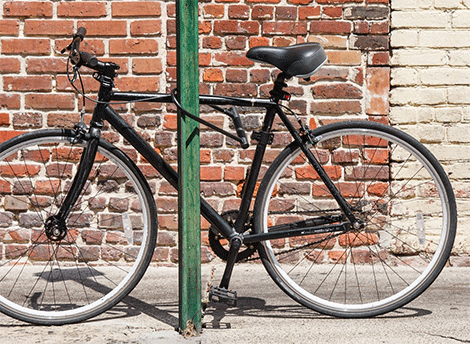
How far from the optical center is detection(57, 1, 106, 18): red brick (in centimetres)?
370

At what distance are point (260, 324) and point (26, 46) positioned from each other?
2.17m

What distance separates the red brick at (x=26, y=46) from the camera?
12.2 ft

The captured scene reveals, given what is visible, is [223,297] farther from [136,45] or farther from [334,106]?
[136,45]

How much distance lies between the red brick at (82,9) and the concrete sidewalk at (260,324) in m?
1.65

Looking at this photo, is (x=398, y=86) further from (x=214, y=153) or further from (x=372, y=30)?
(x=214, y=153)

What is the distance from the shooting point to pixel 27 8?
369cm

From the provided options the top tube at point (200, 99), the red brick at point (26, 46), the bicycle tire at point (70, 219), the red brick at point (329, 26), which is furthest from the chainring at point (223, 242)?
the red brick at point (26, 46)

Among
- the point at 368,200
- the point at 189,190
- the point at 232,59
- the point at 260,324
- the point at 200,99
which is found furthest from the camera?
the point at 232,59

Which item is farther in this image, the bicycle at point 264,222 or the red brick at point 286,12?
the red brick at point 286,12

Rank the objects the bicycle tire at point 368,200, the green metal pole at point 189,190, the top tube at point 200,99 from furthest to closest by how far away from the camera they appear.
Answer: the bicycle tire at point 368,200
the top tube at point 200,99
the green metal pole at point 189,190

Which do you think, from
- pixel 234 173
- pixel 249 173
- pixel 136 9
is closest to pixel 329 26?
pixel 234 173

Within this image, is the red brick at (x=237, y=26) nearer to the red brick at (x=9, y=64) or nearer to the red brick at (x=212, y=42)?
the red brick at (x=212, y=42)

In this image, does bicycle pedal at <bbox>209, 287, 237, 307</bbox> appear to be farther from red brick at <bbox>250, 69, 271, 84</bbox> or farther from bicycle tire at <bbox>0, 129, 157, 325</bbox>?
red brick at <bbox>250, 69, 271, 84</bbox>

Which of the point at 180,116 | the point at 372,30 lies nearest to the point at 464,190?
the point at 372,30
